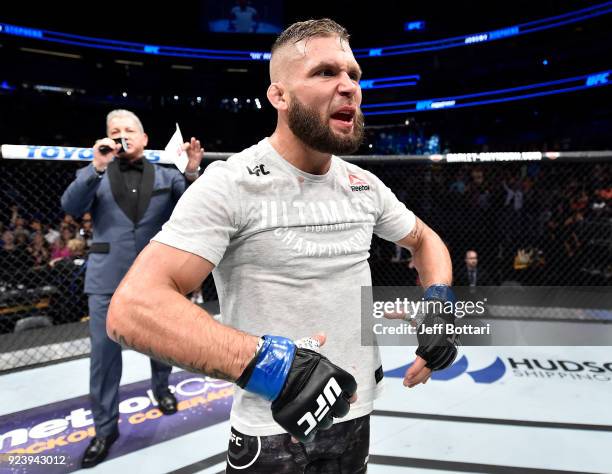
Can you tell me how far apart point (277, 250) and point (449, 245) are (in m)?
4.61

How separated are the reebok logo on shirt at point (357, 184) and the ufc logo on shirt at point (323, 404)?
1.98ft

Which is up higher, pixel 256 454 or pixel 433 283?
pixel 433 283

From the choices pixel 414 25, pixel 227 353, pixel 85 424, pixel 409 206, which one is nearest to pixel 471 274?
pixel 409 206

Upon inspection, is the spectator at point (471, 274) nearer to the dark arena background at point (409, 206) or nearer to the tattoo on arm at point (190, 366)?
the dark arena background at point (409, 206)

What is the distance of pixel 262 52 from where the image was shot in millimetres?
15359

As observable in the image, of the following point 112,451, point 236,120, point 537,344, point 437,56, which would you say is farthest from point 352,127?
point 437,56

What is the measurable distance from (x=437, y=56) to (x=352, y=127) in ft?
53.9

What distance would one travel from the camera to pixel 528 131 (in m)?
13.7

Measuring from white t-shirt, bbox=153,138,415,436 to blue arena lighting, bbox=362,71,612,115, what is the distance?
14844 millimetres

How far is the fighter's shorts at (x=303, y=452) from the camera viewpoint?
1032mm

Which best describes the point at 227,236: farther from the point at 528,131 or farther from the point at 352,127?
the point at 528,131

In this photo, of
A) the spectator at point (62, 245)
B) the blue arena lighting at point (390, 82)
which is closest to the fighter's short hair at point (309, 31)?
the spectator at point (62, 245)

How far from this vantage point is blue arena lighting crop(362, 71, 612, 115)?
12.5 metres

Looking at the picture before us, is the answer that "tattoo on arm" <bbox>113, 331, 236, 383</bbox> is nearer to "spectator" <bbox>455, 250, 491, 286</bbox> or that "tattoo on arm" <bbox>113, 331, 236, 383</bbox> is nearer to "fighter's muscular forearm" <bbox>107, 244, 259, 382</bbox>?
"fighter's muscular forearm" <bbox>107, 244, 259, 382</bbox>
